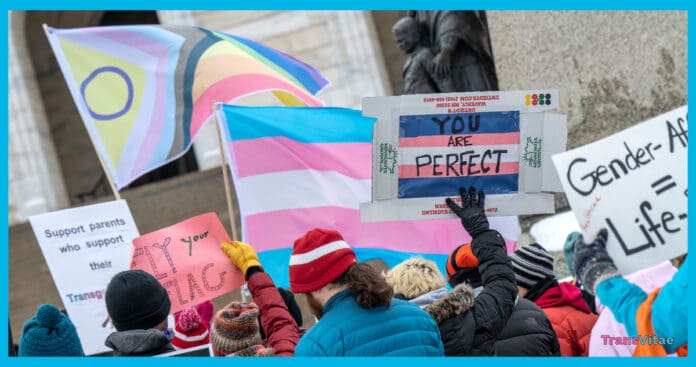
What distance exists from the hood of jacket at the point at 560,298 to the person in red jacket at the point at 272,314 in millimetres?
851

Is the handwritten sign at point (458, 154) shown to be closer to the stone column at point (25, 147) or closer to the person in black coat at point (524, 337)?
the person in black coat at point (524, 337)

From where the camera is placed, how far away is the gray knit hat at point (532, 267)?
4.08 m

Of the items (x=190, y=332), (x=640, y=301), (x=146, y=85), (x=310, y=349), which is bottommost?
(x=190, y=332)

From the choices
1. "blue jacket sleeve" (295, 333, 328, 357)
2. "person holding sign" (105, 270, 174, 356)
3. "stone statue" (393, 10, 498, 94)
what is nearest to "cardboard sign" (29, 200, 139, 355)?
"person holding sign" (105, 270, 174, 356)

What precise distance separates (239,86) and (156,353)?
9.33 feet

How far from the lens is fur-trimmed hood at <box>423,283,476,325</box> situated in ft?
11.0

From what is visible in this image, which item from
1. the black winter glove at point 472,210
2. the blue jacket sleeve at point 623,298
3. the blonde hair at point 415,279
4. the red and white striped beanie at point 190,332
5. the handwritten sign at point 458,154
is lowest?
the red and white striped beanie at point 190,332

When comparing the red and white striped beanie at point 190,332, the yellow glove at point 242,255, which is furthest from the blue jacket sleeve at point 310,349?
the red and white striped beanie at point 190,332

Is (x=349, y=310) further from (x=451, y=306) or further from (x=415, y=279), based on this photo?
(x=415, y=279)

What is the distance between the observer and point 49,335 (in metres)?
3.58

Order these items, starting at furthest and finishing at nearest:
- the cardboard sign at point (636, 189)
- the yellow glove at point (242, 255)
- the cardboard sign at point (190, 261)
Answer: the cardboard sign at point (190, 261) → the yellow glove at point (242, 255) → the cardboard sign at point (636, 189)

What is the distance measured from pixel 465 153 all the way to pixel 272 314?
82cm

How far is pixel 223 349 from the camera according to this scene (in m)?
3.74

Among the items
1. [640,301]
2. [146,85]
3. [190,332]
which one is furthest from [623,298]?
[146,85]
